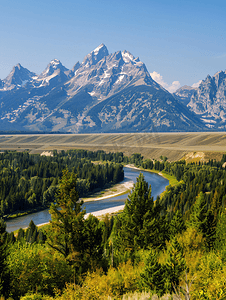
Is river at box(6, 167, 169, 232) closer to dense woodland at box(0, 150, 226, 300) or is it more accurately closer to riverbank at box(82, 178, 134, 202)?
riverbank at box(82, 178, 134, 202)

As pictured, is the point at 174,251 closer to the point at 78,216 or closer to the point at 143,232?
the point at 143,232

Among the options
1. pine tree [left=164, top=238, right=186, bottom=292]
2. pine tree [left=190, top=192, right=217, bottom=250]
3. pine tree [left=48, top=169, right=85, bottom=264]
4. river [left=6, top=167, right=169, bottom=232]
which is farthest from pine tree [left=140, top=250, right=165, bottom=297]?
river [left=6, top=167, right=169, bottom=232]

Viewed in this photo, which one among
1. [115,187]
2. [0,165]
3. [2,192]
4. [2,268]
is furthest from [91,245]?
[0,165]

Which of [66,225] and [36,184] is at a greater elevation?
[66,225]

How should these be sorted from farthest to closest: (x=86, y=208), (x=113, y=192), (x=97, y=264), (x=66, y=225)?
(x=113, y=192) < (x=86, y=208) < (x=97, y=264) < (x=66, y=225)

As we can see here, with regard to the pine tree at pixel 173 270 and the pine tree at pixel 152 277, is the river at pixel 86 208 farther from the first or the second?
the pine tree at pixel 152 277

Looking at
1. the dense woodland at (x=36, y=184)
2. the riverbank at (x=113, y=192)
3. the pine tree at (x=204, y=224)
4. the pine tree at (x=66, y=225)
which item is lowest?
the riverbank at (x=113, y=192)

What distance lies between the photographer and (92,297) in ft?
97.1

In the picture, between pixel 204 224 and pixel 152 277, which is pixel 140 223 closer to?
pixel 152 277

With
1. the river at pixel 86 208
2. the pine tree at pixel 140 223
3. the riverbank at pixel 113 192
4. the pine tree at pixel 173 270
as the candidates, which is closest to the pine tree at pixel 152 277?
the pine tree at pixel 173 270

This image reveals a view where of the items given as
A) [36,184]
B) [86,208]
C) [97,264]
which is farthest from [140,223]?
[36,184]

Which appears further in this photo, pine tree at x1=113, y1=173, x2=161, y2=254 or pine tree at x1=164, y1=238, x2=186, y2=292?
pine tree at x1=113, y1=173, x2=161, y2=254

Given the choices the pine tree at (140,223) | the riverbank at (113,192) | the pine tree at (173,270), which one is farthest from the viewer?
the riverbank at (113,192)

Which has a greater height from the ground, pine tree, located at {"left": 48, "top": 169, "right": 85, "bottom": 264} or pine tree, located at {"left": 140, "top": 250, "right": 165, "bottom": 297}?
pine tree, located at {"left": 48, "top": 169, "right": 85, "bottom": 264}
